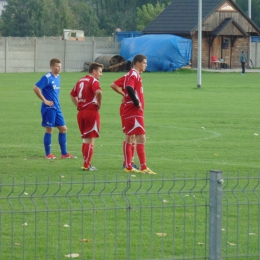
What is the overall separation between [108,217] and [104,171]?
12.0 feet

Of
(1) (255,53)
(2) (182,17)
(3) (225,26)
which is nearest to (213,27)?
(3) (225,26)

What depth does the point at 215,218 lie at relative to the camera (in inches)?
240

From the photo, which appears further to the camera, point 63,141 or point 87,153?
point 63,141

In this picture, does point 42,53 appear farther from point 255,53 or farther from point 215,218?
point 215,218

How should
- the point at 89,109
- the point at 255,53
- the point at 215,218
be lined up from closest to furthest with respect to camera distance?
the point at 215,218, the point at 89,109, the point at 255,53

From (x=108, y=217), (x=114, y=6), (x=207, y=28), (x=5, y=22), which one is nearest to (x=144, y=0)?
(x=114, y=6)

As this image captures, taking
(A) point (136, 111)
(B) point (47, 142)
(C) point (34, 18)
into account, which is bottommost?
(B) point (47, 142)

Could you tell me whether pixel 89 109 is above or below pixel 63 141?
above

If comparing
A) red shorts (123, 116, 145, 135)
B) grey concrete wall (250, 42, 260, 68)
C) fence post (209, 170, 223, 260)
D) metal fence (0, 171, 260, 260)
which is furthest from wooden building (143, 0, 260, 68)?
fence post (209, 170, 223, 260)

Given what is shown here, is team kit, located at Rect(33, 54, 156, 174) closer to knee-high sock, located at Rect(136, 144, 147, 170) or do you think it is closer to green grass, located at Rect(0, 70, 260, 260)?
knee-high sock, located at Rect(136, 144, 147, 170)

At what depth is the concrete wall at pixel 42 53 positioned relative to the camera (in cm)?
5512

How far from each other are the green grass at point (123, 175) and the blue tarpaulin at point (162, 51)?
2223 cm

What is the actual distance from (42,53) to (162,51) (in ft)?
27.6

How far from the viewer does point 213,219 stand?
20.1 feet
